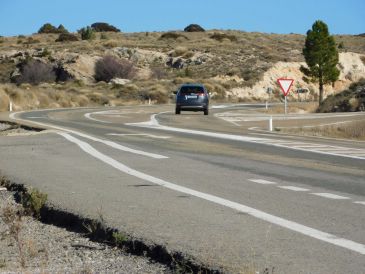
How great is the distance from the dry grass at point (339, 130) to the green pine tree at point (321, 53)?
40616mm

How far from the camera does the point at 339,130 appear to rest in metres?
30.6

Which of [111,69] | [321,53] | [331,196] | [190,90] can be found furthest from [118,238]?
[111,69]

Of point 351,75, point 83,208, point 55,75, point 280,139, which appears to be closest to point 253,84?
point 351,75

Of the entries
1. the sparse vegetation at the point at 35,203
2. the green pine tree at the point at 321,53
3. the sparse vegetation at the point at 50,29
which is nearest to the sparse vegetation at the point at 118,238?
the sparse vegetation at the point at 35,203

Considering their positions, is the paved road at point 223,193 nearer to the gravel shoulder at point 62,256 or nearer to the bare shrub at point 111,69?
the gravel shoulder at point 62,256

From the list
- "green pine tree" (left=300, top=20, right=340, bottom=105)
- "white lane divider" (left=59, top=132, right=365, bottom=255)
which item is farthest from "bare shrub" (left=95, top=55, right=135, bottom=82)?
"white lane divider" (left=59, top=132, right=365, bottom=255)

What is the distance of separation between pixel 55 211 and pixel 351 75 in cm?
9187

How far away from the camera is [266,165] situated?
14.2m

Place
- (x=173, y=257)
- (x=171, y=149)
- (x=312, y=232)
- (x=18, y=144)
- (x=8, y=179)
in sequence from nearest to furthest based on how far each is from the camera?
(x=173, y=257)
(x=312, y=232)
(x=8, y=179)
(x=171, y=149)
(x=18, y=144)

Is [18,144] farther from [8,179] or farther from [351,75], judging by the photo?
[351,75]

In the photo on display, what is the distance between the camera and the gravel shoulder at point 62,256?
609cm

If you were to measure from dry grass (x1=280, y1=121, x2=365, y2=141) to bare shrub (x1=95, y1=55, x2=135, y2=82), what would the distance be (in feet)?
211

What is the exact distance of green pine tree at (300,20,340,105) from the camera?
234ft

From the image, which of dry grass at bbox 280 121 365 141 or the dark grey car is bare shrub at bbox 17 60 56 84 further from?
dry grass at bbox 280 121 365 141
